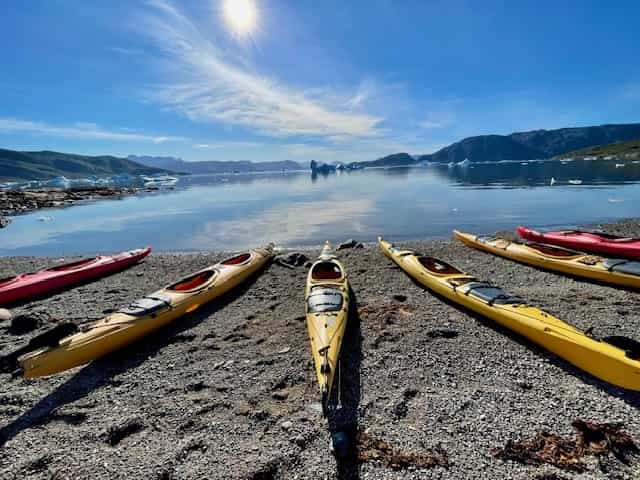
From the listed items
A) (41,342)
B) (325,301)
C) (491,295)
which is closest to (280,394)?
(325,301)

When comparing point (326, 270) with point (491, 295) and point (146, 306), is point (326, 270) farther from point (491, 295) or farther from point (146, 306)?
point (146, 306)

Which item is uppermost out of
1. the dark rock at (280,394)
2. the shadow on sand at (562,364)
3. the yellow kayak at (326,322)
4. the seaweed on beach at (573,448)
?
the yellow kayak at (326,322)

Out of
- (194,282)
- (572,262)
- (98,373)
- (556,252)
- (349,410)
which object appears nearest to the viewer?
(349,410)

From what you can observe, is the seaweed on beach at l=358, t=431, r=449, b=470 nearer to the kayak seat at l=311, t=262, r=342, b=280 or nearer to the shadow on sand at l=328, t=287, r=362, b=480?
the shadow on sand at l=328, t=287, r=362, b=480

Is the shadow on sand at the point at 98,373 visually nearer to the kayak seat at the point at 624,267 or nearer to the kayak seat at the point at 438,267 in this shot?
the kayak seat at the point at 438,267

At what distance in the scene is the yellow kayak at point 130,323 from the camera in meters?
4.77

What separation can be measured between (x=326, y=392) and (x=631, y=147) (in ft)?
513

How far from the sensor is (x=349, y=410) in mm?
4125

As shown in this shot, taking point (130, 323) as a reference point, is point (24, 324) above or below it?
below

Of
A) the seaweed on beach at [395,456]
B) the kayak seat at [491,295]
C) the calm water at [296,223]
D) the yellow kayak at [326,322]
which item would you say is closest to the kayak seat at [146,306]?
→ the yellow kayak at [326,322]

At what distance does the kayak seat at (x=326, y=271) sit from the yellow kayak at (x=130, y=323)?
2.21 meters

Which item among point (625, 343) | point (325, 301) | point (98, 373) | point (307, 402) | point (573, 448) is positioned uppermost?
point (325, 301)

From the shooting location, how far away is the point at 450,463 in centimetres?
328

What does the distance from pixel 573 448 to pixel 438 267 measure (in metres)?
5.76
